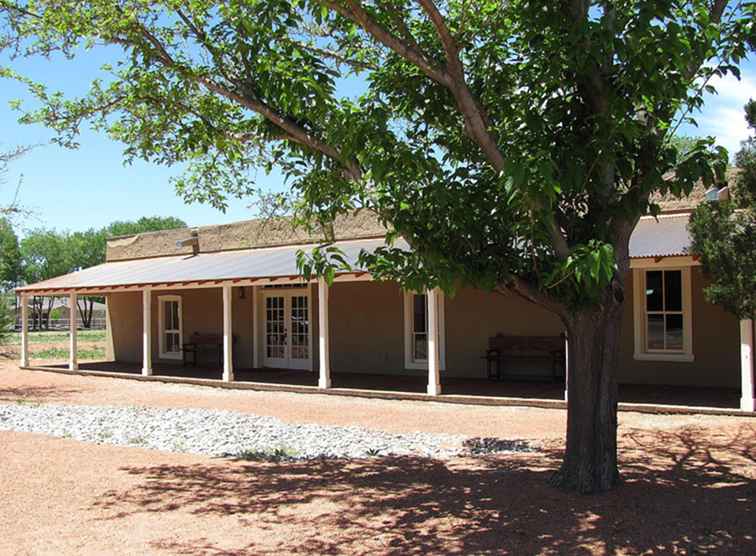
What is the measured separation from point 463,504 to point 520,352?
8.61m

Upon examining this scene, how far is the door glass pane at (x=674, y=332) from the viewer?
12.8m

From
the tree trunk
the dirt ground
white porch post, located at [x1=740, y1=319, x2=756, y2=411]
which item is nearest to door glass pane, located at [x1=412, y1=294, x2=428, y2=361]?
the dirt ground

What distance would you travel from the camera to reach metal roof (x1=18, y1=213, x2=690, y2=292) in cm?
1167

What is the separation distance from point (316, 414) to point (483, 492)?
5419 mm

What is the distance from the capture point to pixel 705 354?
41.0 feet

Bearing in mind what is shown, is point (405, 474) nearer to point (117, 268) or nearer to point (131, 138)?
point (131, 138)

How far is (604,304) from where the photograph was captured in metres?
6.13

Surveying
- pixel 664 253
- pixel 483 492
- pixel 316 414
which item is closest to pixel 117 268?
pixel 316 414

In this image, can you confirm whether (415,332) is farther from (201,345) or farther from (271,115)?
(271,115)

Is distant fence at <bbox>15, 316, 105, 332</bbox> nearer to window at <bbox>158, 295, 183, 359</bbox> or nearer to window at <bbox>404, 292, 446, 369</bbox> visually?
window at <bbox>158, 295, 183, 359</bbox>

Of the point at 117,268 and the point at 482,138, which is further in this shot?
the point at 117,268

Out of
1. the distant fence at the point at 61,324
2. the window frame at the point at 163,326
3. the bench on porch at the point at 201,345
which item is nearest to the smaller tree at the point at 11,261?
the distant fence at the point at 61,324

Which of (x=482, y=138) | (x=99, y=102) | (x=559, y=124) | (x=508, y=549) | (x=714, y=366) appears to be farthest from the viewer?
(x=714, y=366)

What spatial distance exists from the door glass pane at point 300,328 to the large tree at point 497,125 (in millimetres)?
10450
